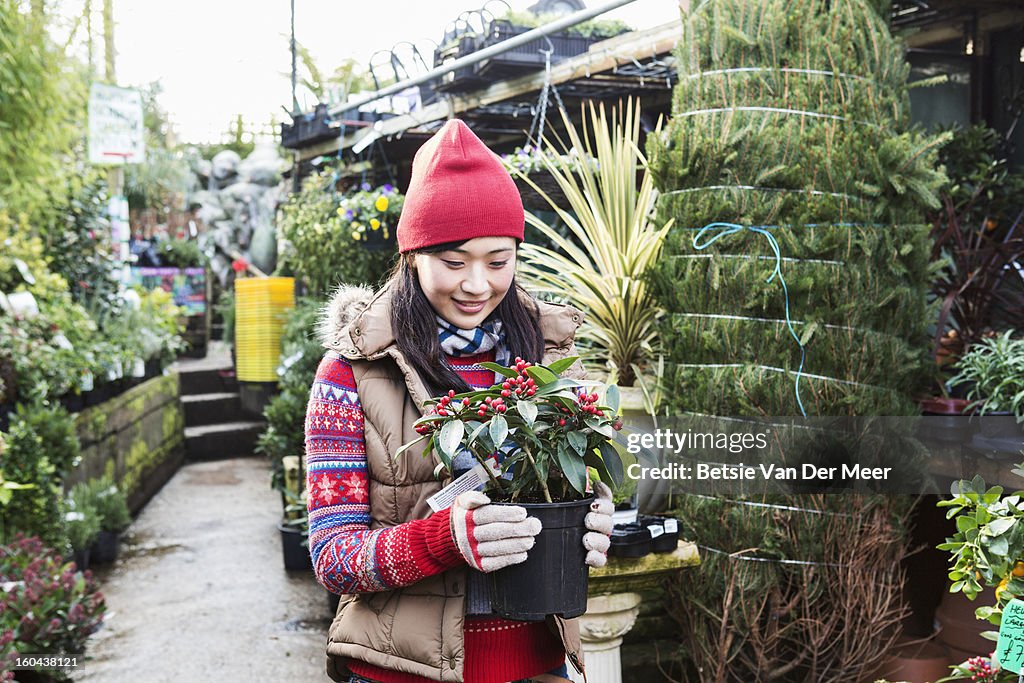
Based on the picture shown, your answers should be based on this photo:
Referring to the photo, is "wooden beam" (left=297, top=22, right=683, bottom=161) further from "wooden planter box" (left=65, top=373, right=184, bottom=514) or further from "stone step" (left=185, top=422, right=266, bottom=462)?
"stone step" (left=185, top=422, right=266, bottom=462)

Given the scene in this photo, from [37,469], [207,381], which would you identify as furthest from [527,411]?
[207,381]

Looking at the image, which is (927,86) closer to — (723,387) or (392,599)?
(723,387)

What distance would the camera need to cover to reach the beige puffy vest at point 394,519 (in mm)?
1458

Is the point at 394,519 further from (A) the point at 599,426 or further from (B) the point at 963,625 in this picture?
(B) the point at 963,625

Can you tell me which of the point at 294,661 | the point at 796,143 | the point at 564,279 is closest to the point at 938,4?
the point at 796,143

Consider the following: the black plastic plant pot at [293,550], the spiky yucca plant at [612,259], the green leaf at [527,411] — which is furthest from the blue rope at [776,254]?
the black plastic plant pot at [293,550]

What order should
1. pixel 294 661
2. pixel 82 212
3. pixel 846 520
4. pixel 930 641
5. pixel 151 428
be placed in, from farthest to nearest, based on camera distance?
1. pixel 151 428
2. pixel 82 212
3. pixel 294 661
4. pixel 930 641
5. pixel 846 520

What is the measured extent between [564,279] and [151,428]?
4.72 metres

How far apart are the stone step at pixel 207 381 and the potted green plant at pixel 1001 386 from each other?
821 centimetres

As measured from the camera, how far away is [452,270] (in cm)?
155

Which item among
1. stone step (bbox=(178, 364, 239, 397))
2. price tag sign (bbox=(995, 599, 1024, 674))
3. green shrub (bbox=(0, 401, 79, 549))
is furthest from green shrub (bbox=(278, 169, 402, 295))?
stone step (bbox=(178, 364, 239, 397))

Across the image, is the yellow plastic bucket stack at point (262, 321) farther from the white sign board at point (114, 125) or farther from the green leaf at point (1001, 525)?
the green leaf at point (1001, 525)

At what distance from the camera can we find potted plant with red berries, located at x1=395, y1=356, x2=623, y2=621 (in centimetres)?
135

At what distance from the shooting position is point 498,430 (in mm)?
1311
